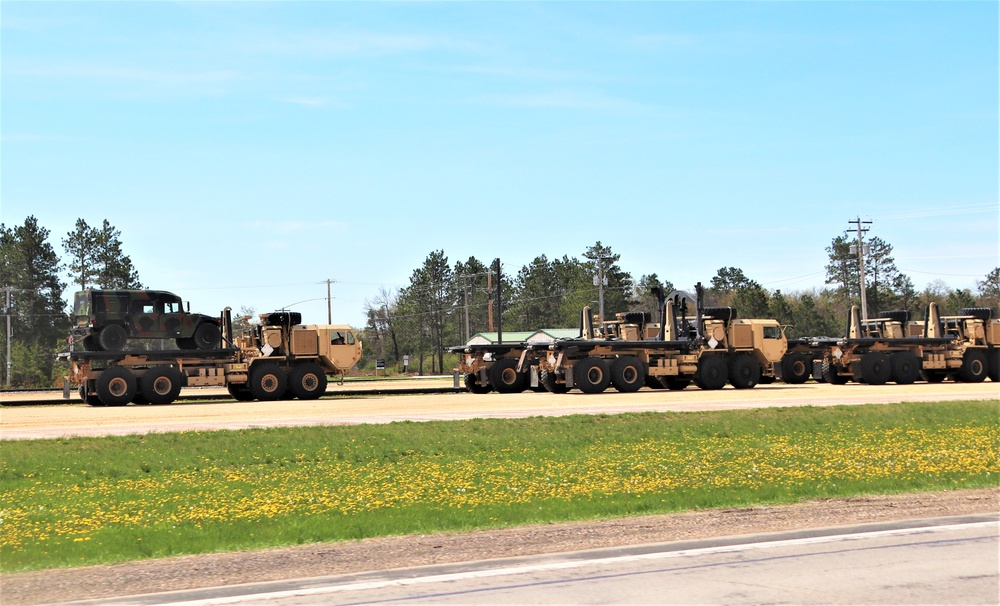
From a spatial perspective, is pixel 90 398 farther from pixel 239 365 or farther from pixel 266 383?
pixel 266 383

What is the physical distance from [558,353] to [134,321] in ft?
50.5

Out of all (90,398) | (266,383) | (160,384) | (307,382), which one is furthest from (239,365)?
(90,398)

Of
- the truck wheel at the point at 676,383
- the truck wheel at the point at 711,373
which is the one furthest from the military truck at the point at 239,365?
the truck wheel at the point at 711,373

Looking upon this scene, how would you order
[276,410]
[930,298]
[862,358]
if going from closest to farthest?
[276,410] → [862,358] → [930,298]

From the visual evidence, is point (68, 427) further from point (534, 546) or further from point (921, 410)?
point (921, 410)

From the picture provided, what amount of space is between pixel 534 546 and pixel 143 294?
30906mm

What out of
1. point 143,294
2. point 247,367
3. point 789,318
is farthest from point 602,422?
point 789,318

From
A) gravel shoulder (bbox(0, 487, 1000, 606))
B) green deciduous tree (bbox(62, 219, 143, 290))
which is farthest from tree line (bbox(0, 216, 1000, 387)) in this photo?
gravel shoulder (bbox(0, 487, 1000, 606))

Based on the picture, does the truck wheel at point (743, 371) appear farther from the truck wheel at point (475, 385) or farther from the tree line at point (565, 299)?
the tree line at point (565, 299)

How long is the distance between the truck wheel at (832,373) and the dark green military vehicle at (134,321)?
26023 mm

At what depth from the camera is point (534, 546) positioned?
995cm

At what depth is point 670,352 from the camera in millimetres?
41812

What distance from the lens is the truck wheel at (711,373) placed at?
42.2 m

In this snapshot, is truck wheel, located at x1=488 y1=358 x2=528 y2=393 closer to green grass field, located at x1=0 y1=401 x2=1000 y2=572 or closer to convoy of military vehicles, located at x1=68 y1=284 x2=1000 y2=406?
convoy of military vehicles, located at x1=68 y1=284 x2=1000 y2=406
